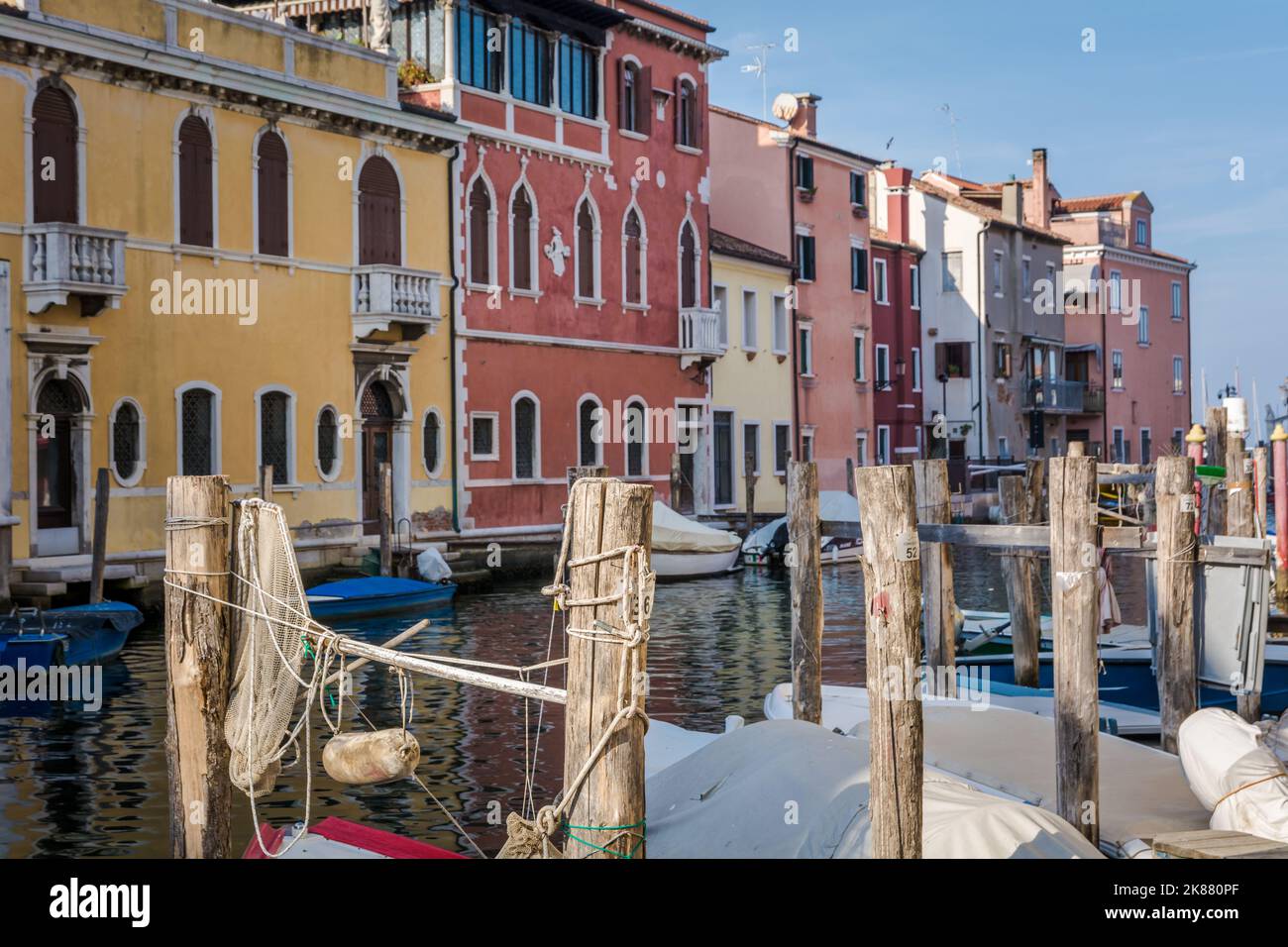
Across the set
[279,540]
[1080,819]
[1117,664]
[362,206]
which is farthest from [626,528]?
[362,206]

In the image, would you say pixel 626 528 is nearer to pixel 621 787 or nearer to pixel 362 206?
pixel 621 787

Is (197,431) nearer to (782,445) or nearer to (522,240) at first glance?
(522,240)

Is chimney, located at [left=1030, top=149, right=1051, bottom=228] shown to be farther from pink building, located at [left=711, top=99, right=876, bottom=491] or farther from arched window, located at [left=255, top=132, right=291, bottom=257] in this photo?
arched window, located at [left=255, top=132, right=291, bottom=257]

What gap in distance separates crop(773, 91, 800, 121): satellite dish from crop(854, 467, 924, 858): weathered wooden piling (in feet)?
109

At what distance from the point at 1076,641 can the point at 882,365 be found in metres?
33.8

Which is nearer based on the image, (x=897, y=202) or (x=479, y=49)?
(x=479, y=49)

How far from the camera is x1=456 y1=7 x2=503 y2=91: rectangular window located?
1040 inches

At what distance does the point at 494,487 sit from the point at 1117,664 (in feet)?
50.8

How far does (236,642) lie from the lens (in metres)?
6.23

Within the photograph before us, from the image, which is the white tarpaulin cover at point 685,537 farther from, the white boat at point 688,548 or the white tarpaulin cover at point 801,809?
the white tarpaulin cover at point 801,809

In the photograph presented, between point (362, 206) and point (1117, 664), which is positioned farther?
point (362, 206)

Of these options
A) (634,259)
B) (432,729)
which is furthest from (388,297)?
(432,729)

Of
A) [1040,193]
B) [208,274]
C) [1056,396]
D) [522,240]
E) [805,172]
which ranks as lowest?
[1056,396]

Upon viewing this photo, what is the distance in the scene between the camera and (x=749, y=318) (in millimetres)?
35375
